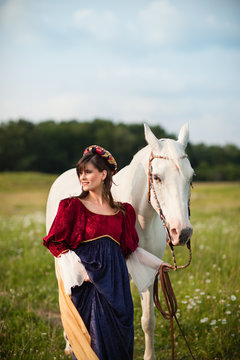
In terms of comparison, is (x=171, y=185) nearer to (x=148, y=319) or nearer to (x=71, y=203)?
(x=71, y=203)

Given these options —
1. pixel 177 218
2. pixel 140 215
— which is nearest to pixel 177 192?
pixel 177 218

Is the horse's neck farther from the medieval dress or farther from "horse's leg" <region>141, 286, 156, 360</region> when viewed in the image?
"horse's leg" <region>141, 286, 156, 360</region>

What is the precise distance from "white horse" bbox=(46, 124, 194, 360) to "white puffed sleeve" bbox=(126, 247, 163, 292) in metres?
0.38

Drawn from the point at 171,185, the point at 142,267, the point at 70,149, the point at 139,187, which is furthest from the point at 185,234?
the point at 70,149

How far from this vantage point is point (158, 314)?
4363 millimetres

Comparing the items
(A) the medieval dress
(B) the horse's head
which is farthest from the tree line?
(A) the medieval dress

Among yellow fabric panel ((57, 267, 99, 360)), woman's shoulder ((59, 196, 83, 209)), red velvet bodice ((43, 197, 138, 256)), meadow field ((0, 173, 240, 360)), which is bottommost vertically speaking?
meadow field ((0, 173, 240, 360))

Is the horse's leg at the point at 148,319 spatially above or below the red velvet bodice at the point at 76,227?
below

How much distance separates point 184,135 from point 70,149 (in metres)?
35.1

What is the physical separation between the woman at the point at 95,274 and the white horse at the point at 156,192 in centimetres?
39

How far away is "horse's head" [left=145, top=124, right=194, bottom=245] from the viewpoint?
2.23m

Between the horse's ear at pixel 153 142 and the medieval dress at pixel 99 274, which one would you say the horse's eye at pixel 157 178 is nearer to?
the horse's ear at pixel 153 142

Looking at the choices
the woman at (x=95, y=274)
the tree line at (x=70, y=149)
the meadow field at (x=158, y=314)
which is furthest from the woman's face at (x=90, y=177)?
the tree line at (x=70, y=149)

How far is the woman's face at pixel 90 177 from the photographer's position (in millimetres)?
2570
